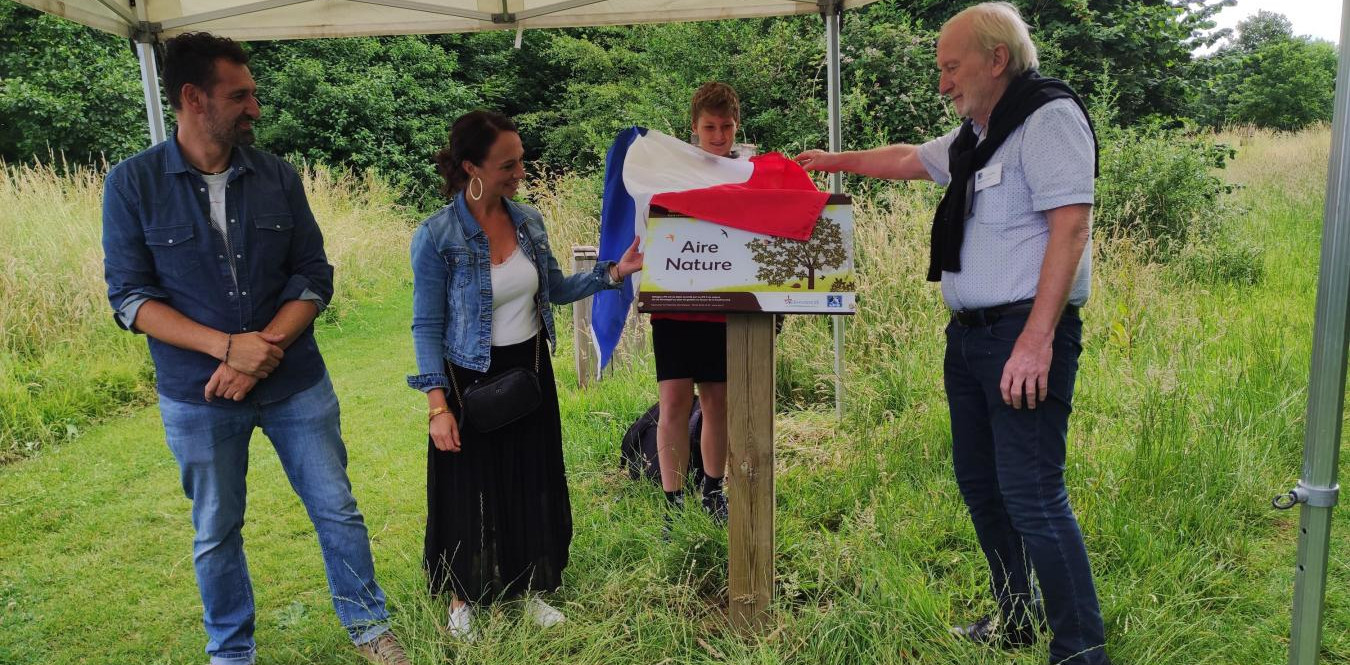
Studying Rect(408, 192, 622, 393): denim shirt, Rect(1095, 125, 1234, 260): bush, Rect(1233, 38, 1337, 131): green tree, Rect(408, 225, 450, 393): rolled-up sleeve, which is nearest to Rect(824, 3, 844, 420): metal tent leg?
Rect(408, 192, 622, 393): denim shirt

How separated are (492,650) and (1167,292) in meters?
5.46

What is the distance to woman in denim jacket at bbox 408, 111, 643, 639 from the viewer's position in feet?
8.93

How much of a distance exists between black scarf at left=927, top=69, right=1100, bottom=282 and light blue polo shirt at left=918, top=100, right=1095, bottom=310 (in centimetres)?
2

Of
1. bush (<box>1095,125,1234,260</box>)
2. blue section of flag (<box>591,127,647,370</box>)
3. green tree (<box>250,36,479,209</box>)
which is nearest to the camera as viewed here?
blue section of flag (<box>591,127,647,370</box>)

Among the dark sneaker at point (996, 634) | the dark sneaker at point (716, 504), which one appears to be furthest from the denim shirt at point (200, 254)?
the dark sneaker at point (996, 634)

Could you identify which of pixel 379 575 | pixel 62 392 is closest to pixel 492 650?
pixel 379 575

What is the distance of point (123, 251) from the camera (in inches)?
95.0

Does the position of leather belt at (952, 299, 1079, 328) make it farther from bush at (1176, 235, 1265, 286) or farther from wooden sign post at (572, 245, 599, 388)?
bush at (1176, 235, 1265, 286)

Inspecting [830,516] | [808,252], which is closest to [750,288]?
[808,252]

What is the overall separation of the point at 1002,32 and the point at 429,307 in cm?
181

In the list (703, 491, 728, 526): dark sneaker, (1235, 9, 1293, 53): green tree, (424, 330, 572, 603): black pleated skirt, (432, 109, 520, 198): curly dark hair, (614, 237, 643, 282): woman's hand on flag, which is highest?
(1235, 9, 1293, 53): green tree

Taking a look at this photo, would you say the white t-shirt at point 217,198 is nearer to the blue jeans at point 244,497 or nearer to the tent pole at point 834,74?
the blue jeans at point 244,497

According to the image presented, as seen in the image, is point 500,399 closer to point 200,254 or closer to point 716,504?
point 200,254

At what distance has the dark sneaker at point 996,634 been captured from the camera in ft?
8.48
